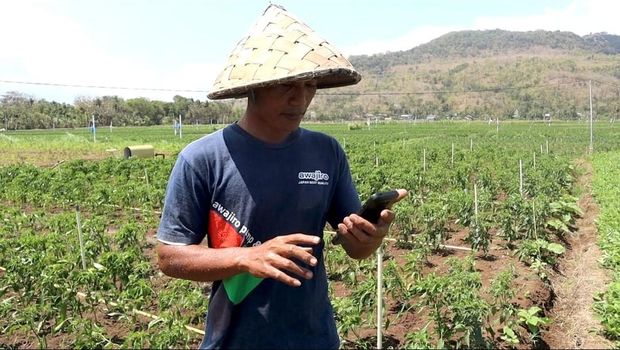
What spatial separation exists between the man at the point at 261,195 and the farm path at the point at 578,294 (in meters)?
4.01

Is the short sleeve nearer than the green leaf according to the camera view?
Yes

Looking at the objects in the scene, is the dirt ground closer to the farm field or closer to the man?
the farm field

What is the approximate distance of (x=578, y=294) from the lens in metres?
6.27

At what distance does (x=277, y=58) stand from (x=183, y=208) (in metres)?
0.55

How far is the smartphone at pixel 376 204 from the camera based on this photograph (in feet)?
5.63

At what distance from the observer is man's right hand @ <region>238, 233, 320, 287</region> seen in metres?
1.47

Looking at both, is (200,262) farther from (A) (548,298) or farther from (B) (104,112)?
(B) (104,112)

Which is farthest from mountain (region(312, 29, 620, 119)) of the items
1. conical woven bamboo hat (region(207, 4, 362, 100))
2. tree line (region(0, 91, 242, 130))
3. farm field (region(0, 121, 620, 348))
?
conical woven bamboo hat (region(207, 4, 362, 100))

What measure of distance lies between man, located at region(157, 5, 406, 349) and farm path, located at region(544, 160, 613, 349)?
4008 millimetres

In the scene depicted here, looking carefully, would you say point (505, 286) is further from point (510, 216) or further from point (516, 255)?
point (510, 216)

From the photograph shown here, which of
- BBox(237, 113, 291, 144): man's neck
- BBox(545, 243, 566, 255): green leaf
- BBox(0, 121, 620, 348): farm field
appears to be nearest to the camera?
BBox(237, 113, 291, 144): man's neck

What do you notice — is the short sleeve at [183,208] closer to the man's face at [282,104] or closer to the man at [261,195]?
the man at [261,195]

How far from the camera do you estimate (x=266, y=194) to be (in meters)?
1.76

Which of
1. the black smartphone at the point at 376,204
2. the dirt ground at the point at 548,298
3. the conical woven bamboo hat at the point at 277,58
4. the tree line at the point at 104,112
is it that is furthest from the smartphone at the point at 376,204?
the tree line at the point at 104,112
